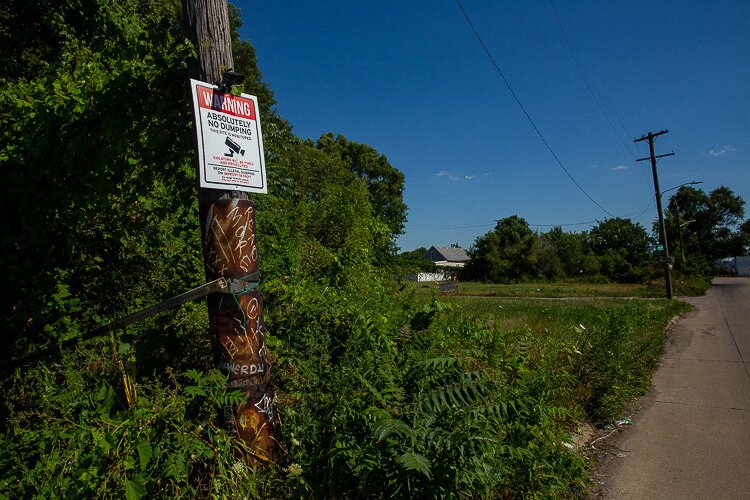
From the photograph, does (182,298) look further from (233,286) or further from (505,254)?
(505,254)

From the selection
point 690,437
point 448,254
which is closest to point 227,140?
point 690,437

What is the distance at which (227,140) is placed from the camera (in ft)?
9.03

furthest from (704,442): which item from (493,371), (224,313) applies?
(224,313)

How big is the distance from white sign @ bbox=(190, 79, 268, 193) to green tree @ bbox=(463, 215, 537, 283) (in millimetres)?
60589

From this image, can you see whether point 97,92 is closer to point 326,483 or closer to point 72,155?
point 72,155

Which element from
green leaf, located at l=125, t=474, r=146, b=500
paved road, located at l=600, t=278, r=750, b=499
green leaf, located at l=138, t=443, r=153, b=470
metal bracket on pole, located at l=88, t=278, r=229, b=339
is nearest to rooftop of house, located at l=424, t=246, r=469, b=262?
paved road, located at l=600, t=278, r=750, b=499

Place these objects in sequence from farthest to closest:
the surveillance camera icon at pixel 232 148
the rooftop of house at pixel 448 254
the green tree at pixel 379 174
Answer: the rooftop of house at pixel 448 254
the green tree at pixel 379 174
the surveillance camera icon at pixel 232 148

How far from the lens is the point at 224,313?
2.69m

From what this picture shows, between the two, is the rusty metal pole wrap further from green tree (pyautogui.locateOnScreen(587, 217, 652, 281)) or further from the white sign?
green tree (pyautogui.locateOnScreen(587, 217, 652, 281))

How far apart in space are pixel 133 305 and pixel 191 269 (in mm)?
696

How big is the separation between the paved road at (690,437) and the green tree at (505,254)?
5448 cm

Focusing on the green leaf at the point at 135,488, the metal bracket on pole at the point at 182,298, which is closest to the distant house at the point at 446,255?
the metal bracket on pole at the point at 182,298

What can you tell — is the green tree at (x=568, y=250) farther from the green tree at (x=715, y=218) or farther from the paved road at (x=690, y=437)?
the paved road at (x=690, y=437)

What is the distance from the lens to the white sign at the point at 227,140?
264 cm
